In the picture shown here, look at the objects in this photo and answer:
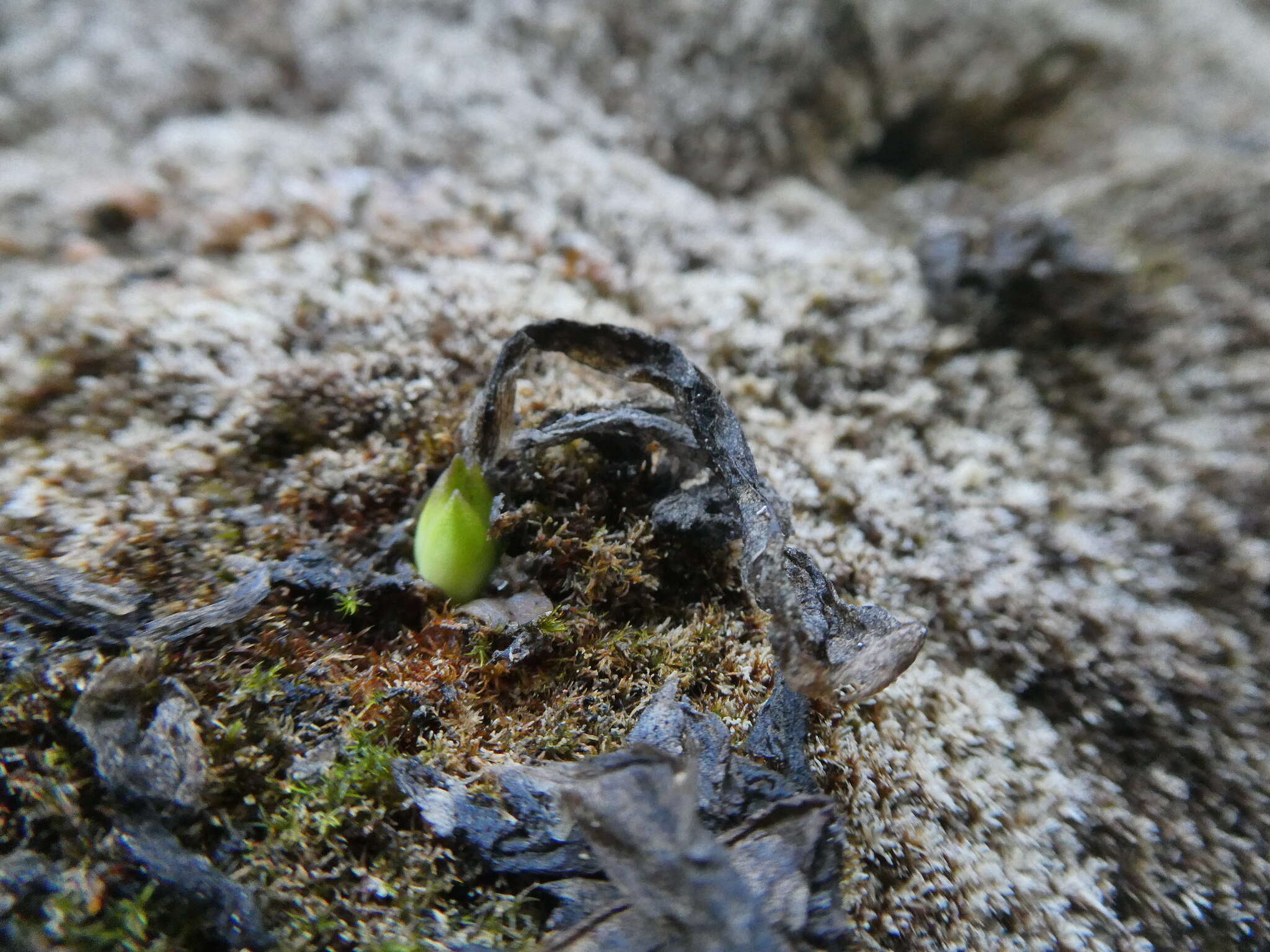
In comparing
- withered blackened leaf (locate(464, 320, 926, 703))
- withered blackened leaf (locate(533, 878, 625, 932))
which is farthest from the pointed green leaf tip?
withered blackened leaf (locate(533, 878, 625, 932))

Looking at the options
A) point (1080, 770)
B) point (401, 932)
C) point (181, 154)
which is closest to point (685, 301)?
point (1080, 770)

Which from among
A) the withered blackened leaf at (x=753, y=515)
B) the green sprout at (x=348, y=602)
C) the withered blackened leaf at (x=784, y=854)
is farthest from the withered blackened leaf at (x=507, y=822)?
the withered blackened leaf at (x=753, y=515)

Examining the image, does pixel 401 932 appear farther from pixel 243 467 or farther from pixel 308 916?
pixel 243 467

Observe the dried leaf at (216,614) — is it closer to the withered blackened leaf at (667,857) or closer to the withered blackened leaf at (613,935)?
the withered blackened leaf at (667,857)

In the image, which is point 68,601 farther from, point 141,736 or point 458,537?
point 458,537

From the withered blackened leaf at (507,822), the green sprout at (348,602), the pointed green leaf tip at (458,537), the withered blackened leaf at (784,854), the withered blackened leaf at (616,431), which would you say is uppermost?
the withered blackened leaf at (616,431)

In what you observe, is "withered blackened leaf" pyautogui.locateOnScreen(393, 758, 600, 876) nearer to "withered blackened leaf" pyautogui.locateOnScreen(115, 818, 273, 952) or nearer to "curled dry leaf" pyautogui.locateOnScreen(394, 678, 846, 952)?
"curled dry leaf" pyautogui.locateOnScreen(394, 678, 846, 952)

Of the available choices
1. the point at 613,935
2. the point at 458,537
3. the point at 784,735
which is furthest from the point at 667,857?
the point at 458,537
